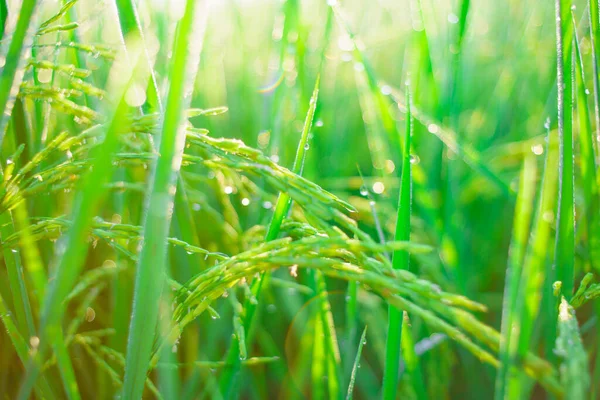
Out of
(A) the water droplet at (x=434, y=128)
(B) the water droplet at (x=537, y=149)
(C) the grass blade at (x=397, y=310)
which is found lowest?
(C) the grass blade at (x=397, y=310)

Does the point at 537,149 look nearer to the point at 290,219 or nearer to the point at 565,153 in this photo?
the point at 565,153

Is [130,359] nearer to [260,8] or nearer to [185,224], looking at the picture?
[185,224]

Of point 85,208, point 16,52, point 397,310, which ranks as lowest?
point 397,310

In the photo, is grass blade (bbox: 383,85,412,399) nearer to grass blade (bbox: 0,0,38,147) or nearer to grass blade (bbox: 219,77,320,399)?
grass blade (bbox: 219,77,320,399)

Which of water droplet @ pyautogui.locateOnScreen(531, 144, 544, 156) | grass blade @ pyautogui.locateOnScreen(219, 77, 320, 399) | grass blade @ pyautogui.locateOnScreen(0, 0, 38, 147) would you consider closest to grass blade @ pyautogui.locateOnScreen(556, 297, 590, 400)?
grass blade @ pyautogui.locateOnScreen(219, 77, 320, 399)

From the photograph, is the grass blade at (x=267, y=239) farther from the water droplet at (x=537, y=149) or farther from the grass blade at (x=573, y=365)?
the water droplet at (x=537, y=149)

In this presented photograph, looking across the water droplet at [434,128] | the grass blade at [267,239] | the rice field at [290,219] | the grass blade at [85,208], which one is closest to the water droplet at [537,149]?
the rice field at [290,219]

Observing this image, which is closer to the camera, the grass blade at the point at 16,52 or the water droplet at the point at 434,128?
the grass blade at the point at 16,52

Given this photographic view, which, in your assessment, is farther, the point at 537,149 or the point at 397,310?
the point at 537,149

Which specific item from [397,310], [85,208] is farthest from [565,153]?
[85,208]
